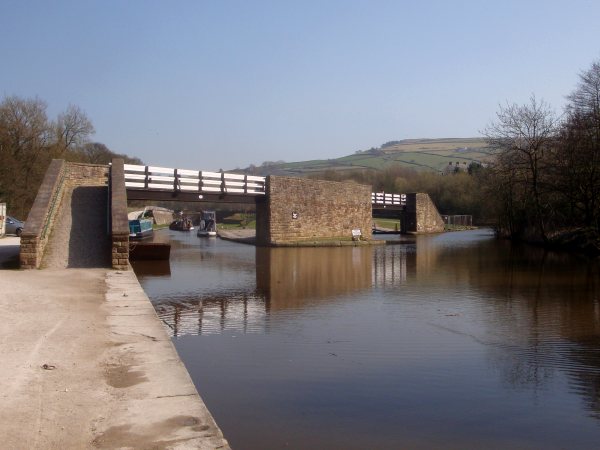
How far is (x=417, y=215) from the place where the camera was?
52.5m

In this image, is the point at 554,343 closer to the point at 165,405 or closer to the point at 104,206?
the point at 165,405

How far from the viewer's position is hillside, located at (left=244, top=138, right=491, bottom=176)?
116 m

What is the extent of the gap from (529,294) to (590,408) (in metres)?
8.22

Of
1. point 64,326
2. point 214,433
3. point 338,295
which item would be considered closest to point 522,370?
point 214,433

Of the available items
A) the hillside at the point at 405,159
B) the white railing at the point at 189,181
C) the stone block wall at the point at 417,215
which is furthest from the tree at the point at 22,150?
the hillside at the point at 405,159

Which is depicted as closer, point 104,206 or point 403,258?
point 104,206

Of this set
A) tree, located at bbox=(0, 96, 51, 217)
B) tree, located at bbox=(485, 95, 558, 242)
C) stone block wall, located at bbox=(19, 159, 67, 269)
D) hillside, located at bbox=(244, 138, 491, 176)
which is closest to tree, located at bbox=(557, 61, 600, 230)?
tree, located at bbox=(485, 95, 558, 242)

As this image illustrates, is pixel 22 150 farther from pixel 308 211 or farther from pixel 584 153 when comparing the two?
pixel 584 153

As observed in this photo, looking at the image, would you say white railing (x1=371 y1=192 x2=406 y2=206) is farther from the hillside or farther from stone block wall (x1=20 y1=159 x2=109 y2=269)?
the hillside

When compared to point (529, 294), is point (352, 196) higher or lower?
higher

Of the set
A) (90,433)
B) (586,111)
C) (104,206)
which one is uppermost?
(586,111)

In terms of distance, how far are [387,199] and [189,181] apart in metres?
24.3

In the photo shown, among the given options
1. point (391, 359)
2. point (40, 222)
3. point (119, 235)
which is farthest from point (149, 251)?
point (391, 359)

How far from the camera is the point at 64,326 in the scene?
7.75 metres
